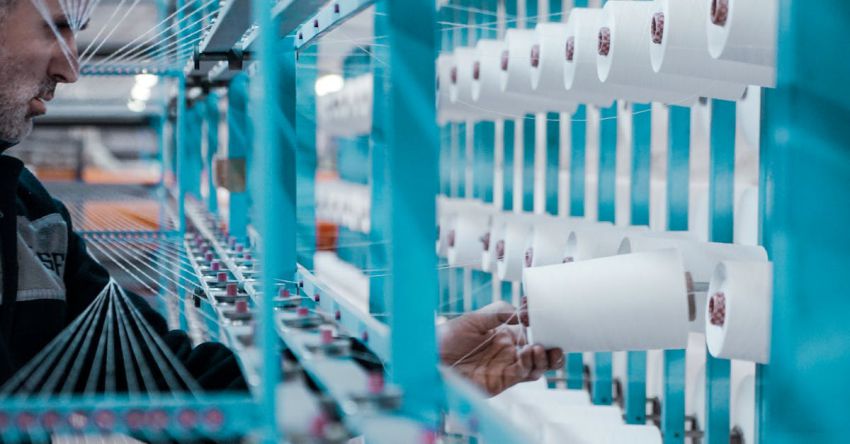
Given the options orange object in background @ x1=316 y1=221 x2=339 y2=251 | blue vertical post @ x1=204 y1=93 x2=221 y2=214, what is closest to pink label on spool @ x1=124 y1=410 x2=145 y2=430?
blue vertical post @ x1=204 y1=93 x2=221 y2=214

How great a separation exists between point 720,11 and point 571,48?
535 millimetres

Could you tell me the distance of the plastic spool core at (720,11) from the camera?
45.8 inches

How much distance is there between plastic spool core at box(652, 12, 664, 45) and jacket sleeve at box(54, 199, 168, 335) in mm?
1000

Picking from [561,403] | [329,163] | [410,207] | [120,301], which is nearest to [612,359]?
[561,403]

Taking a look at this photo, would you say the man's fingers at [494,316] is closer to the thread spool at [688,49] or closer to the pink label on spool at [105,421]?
the thread spool at [688,49]

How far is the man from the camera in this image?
1329mm

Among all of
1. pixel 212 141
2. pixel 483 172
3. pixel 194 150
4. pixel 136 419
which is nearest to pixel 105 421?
pixel 136 419

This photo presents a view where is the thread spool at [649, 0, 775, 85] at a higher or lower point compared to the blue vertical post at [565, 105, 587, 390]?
higher

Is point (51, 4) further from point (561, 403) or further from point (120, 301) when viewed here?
point (561, 403)

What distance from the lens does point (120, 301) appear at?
1.63 m

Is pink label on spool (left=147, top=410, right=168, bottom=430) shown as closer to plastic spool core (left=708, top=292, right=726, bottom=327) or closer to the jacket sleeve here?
plastic spool core (left=708, top=292, right=726, bottom=327)

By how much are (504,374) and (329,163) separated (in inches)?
253

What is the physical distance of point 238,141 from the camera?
2723 mm

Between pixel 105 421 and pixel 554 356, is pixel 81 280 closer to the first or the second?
pixel 554 356
